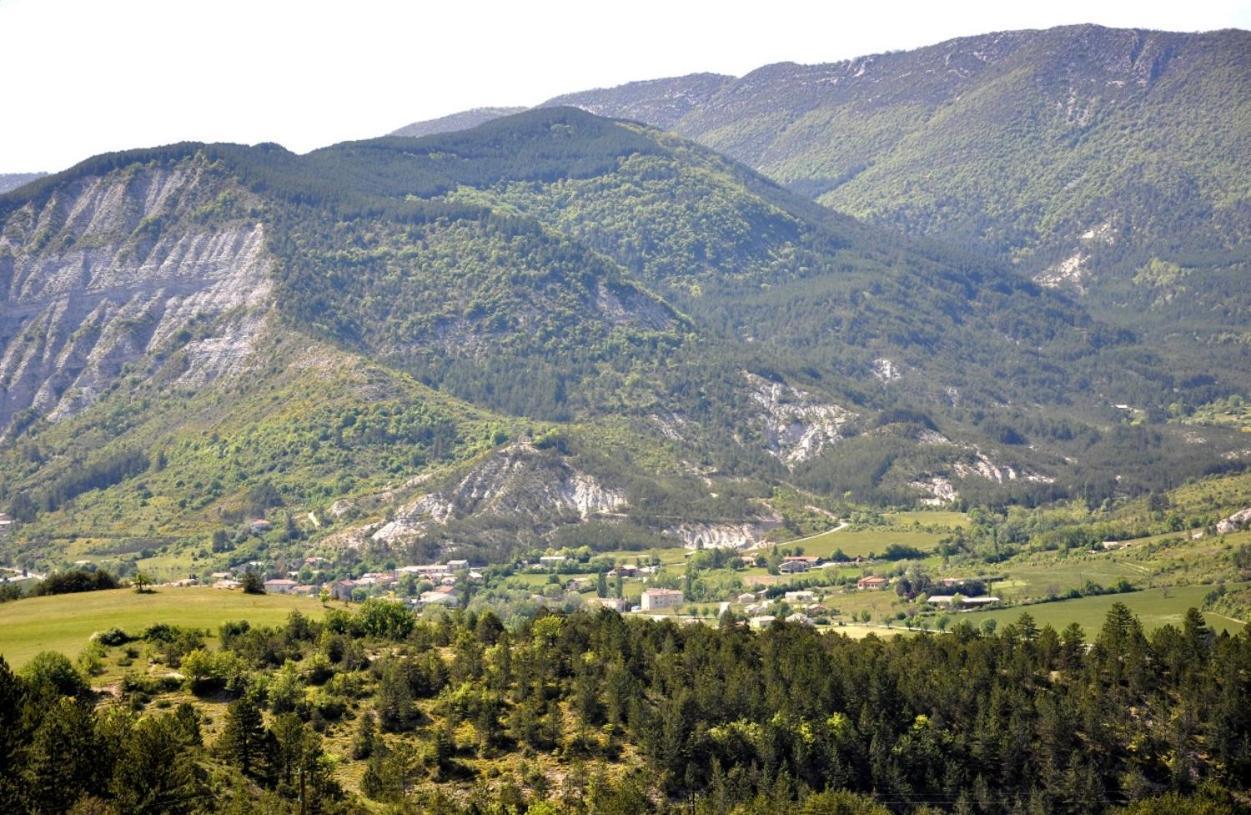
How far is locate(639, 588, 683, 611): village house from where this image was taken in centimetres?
19186

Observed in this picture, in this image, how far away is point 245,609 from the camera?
130 m

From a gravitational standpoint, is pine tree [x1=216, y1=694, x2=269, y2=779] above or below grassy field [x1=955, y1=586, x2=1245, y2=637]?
above

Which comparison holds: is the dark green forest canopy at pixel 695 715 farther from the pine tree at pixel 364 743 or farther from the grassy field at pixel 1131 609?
the grassy field at pixel 1131 609

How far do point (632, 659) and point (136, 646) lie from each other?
34.3m

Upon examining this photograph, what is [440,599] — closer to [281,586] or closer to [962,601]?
[281,586]

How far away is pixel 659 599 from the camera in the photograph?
19350cm

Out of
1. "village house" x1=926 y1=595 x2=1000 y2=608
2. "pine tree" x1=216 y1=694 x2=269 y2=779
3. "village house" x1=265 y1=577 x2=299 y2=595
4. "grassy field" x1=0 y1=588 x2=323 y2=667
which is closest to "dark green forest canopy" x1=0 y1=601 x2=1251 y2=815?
"pine tree" x1=216 y1=694 x2=269 y2=779

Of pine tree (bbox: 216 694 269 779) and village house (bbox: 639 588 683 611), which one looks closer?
pine tree (bbox: 216 694 269 779)

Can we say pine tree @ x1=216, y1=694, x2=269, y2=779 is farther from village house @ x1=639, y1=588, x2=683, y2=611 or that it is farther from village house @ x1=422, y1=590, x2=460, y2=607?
village house @ x1=639, y1=588, x2=683, y2=611

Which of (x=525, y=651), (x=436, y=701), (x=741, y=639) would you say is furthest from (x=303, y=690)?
(x=741, y=639)

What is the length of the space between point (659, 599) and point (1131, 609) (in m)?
53.0

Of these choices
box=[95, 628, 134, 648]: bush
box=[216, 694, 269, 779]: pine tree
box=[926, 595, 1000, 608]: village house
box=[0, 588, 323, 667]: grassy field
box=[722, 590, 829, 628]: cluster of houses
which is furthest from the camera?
box=[926, 595, 1000, 608]: village house

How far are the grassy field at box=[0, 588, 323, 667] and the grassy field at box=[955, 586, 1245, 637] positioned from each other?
74128mm

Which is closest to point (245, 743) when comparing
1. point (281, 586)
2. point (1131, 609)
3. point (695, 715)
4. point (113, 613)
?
point (695, 715)
